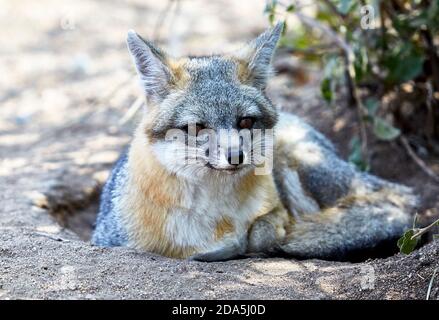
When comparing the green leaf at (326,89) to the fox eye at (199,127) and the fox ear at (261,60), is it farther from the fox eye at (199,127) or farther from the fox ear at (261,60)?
the fox eye at (199,127)

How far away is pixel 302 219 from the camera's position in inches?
254

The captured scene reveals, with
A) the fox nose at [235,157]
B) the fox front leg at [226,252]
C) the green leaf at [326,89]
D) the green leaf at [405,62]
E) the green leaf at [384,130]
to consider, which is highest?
the green leaf at [405,62]

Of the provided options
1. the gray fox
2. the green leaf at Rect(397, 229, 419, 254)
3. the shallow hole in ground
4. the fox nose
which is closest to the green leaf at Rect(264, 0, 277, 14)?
the gray fox

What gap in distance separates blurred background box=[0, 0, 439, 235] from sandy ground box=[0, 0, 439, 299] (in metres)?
0.04

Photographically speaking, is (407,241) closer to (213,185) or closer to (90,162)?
(213,185)

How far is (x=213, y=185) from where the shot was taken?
5.66m

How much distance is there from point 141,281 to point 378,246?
2.29m

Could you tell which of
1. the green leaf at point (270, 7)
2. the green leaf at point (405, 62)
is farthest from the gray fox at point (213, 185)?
the green leaf at point (405, 62)

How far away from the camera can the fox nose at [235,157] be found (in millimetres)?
5172

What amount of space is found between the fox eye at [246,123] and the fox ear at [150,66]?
65 cm

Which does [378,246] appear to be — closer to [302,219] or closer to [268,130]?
[302,219]

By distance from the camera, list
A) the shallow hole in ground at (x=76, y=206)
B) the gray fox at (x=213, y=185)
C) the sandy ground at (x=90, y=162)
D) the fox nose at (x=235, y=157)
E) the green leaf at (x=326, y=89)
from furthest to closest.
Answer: the green leaf at (x=326, y=89) < the shallow hole in ground at (x=76, y=206) < the gray fox at (x=213, y=185) < the fox nose at (x=235, y=157) < the sandy ground at (x=90, y=162)

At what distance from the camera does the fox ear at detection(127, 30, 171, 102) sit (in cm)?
561

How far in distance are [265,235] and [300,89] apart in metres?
5.16
